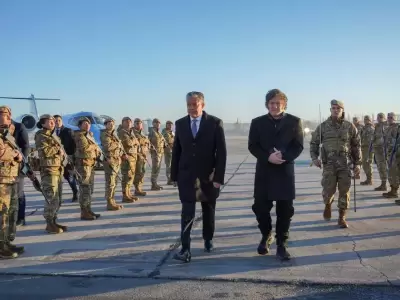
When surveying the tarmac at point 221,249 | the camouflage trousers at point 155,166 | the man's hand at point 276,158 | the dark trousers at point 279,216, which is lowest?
the tarmac at point 221,249

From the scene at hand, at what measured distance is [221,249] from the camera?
198 inches

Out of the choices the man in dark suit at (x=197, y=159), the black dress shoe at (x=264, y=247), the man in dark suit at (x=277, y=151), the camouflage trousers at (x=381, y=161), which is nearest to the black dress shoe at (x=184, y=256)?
the man in dark suit at (x=197, y=159)

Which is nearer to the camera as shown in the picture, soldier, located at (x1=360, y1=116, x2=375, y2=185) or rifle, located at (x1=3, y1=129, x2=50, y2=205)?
rifle, located at (x1=3, y1=129, x2=50, y2=205)

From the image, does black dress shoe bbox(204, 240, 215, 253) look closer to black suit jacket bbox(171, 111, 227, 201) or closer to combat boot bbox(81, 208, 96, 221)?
black suit jacket bbox(171, 111, 227, 201)

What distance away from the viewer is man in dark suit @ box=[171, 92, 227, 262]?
4.61m

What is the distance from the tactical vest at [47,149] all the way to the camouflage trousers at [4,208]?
1.14m

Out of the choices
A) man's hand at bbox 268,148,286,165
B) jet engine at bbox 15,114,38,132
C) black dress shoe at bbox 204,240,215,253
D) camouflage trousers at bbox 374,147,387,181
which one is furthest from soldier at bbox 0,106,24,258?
jet engine at bbox 15,114,38,132

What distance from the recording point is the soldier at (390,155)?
28.5 ft

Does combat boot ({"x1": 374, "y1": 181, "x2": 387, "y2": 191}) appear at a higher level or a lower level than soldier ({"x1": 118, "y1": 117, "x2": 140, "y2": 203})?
lower

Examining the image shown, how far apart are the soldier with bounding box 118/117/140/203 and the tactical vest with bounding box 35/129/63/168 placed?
8.61 ft

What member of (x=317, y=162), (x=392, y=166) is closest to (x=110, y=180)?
(x=317, y=162)

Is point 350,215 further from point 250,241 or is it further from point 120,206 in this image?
point 120,206

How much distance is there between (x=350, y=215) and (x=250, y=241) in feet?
8.54

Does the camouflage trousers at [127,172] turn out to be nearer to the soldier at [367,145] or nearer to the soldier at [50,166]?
the soldier at [50,166]
